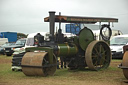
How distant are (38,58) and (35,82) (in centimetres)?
123

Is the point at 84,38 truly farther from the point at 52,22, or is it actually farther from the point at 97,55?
the point at 52,22

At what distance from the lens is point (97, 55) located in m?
10.3

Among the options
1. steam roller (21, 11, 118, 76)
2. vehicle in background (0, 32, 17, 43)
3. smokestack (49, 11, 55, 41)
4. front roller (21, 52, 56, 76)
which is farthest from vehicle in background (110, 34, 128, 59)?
vehicle in background (0, 32, 17, 43)

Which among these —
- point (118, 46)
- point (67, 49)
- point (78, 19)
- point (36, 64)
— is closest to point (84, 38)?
point (78, 19)

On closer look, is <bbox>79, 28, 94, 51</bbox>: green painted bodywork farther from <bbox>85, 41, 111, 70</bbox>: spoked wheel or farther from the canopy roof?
the canopy roof

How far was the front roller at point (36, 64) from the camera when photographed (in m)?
8.11

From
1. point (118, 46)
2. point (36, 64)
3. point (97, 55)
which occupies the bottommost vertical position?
point (36, 64)

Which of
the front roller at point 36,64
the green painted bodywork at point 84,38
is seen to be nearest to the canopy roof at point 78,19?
the green painted bodywork at point 84,38

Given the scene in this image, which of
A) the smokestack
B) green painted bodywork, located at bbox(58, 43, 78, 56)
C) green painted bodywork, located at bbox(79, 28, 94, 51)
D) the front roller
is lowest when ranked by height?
the front roller

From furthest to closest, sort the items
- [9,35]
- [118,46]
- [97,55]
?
[9,35], [118,46], [97,55]

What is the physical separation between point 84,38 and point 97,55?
0.84 metres

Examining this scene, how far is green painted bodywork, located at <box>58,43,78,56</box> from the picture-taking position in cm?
952

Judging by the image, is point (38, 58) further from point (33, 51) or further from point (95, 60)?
point (95, 60)

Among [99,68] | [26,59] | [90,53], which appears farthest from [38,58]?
[99,68]
